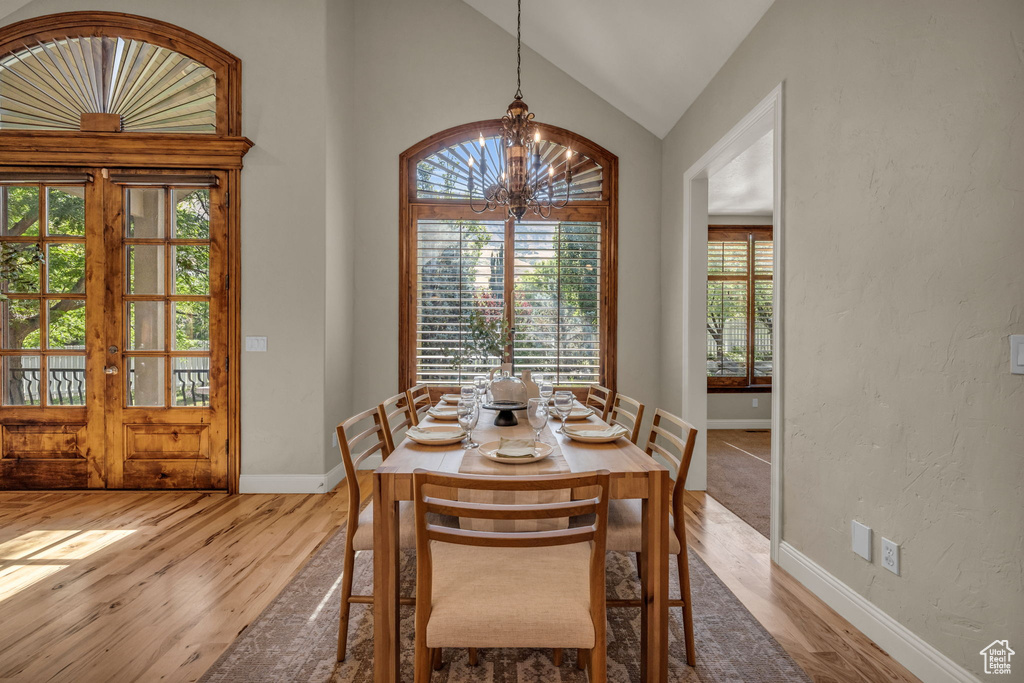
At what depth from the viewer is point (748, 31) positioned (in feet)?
9.07

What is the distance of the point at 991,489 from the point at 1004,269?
2.06 feet

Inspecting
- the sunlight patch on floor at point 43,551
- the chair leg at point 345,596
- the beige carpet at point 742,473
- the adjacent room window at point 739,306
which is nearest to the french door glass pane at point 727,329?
the adjacent room window at point 739,306

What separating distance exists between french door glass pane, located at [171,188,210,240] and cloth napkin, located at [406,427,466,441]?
2588mm

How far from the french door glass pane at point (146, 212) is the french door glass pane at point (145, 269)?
3.7 inches

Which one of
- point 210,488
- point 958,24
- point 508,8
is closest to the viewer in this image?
point 958,24

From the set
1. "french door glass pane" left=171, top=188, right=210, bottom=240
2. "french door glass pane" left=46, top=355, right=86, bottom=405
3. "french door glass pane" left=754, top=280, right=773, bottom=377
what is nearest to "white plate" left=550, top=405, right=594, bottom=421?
"french door glass pane" left=171, top=188, right=210, bottom=240

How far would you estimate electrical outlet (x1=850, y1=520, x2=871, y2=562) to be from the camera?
74.5 inches

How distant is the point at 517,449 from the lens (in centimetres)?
180

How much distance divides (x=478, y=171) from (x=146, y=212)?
8.31ft

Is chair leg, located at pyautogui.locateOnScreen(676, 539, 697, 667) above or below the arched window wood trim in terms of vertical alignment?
below

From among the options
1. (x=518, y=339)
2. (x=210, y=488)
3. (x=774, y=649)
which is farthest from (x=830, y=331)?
(x=210, y=488)

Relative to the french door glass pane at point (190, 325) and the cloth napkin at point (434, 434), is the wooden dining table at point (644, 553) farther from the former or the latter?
the french door glass pane at point (190, 325)

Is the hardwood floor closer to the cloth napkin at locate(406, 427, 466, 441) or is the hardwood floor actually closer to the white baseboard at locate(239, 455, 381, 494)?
the white baseboard at locate(239, 455, 381, 494)

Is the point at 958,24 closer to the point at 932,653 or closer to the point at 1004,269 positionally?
the point at 1004,269
